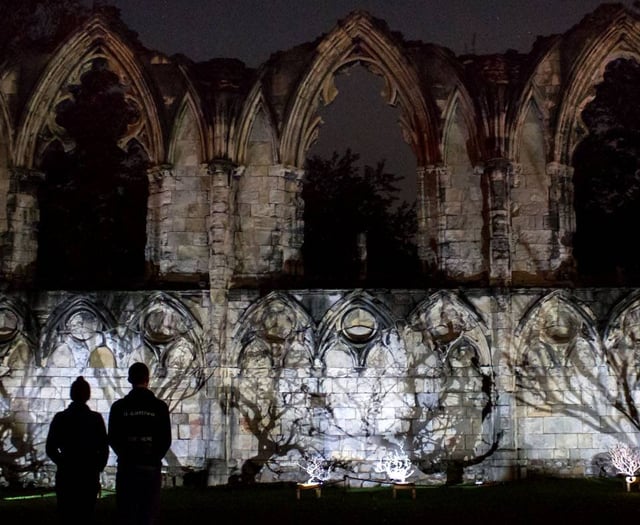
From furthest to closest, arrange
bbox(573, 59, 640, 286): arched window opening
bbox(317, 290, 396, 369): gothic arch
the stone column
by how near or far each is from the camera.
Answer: bbox(573, 59, 640, 286): arched window opening, bbox(317, 290, 396, 369): gothic arch, the stone column

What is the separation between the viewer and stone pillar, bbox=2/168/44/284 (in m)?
15.0

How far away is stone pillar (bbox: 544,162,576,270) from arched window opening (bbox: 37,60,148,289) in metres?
9.96

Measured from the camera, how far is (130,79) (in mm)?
15086

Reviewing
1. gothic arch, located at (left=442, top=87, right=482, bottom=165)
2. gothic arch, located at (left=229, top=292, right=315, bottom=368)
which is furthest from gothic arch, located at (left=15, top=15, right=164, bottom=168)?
gothic arch, located at (left=442, top=87, right=482, bottom=165)

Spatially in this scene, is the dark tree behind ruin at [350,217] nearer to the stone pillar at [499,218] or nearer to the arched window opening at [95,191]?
the arched window opening at [95,191]

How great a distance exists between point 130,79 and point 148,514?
9.94 meters

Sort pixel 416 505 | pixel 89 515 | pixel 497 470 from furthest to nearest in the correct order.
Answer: pixel 497 470 → pixel 416 505 → pixel 89 515

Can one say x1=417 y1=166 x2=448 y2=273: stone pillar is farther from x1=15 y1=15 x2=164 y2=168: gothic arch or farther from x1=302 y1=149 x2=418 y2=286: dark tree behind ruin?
x1=302 y1=149 x2=418 y2=286: dark tree behind ruin

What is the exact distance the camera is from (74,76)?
15.3 meters

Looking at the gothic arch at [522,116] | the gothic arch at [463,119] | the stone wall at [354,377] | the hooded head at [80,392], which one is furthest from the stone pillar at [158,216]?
the hooded head at [80,392]

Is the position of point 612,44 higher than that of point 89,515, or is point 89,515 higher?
point 612,44

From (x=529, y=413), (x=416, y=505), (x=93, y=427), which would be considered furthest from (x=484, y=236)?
(x=93, y=427)

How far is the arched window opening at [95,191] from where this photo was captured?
21.2 metres

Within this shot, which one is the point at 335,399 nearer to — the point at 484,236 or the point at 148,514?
the point at 484,236
